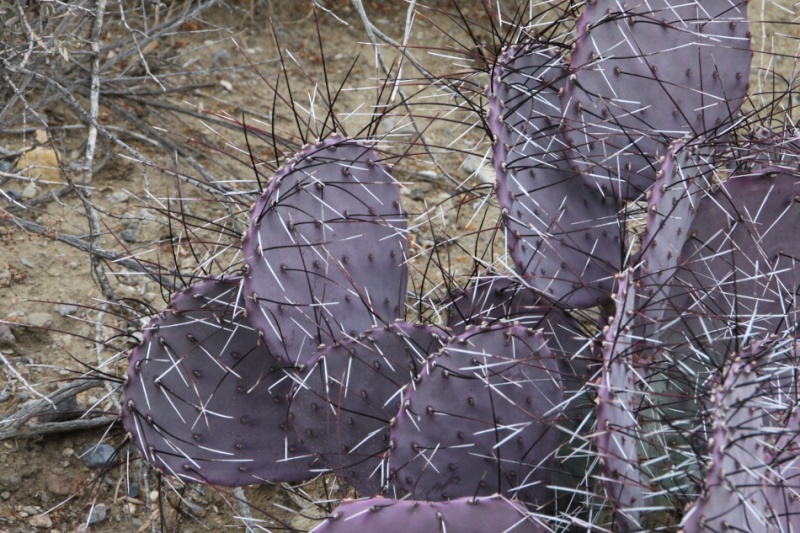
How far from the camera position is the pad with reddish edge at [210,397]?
161 cm

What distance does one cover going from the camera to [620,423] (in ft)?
4.32

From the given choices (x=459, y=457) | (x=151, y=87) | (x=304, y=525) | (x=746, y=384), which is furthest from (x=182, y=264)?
(x=746, y=384)

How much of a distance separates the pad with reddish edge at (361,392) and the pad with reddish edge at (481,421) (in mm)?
106

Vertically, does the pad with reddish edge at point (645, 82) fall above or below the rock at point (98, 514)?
above

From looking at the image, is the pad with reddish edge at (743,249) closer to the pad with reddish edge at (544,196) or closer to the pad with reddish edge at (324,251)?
the pad with reddish edge at (544,196)

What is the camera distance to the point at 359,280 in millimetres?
1693

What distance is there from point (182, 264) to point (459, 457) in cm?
138

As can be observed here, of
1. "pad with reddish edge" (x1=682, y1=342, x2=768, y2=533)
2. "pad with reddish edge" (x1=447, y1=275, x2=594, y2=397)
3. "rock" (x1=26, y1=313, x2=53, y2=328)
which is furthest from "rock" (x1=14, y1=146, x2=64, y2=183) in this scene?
"pad with reddish edge" (x1=682, y1=342, x2=768, y2=533)

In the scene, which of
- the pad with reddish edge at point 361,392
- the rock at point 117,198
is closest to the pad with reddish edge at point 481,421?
the pad with reddish edge at point 361,392

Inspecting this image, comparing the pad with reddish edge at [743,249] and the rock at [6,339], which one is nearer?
the pad with reddish edge at [743,249]

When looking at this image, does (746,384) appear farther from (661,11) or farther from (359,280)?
(661,11)

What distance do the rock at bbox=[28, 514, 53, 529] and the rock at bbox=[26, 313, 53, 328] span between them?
0.52 meters

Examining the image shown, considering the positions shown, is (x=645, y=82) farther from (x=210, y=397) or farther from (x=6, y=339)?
(x=6, y=339)

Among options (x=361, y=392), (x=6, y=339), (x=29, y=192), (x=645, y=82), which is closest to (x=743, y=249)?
(x=645, y=82)
